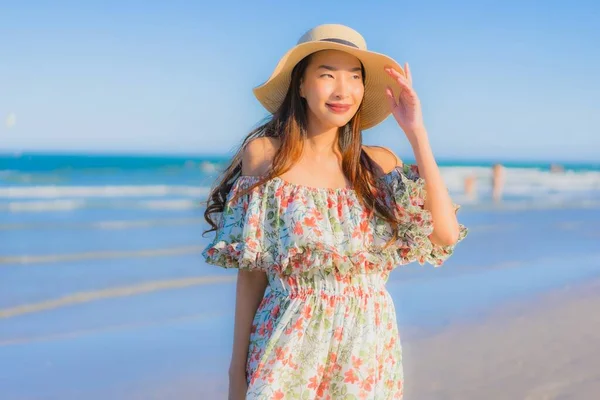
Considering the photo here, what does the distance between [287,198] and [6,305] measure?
4.89 meters

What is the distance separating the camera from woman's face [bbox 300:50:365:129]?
8.91ft

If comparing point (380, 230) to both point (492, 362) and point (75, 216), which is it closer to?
point (492, 362)

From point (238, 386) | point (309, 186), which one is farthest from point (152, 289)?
point (309, 186)

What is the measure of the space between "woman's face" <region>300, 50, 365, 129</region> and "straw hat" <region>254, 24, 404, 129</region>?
0.04 m

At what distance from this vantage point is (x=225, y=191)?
278 cm

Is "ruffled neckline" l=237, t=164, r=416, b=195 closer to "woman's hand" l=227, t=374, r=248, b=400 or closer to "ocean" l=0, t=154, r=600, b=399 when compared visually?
"woman's hand" l=227, t=374, r=248, b=400

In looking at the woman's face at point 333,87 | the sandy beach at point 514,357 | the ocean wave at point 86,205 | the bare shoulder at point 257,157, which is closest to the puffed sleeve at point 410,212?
the woman's face at point 333,87

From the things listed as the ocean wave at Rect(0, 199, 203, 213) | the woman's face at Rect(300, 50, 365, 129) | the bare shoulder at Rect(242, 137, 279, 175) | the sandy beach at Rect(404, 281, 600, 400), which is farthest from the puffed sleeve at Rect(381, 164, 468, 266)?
the ocean wave at Rect(0, 199, 203, 213)

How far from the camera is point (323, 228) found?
257cm

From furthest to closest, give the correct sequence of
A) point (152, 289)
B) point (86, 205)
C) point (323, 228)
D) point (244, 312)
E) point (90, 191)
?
point (90, 191) < point (86, 205) < point (152, 289) < point (244, 312) < point (323, 228)

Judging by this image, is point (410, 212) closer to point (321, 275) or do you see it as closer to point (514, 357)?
point (321, 275)

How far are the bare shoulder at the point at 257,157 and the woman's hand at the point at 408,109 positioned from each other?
441mm

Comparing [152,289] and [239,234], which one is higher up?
[239,234]

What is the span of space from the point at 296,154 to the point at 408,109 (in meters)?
0.41
